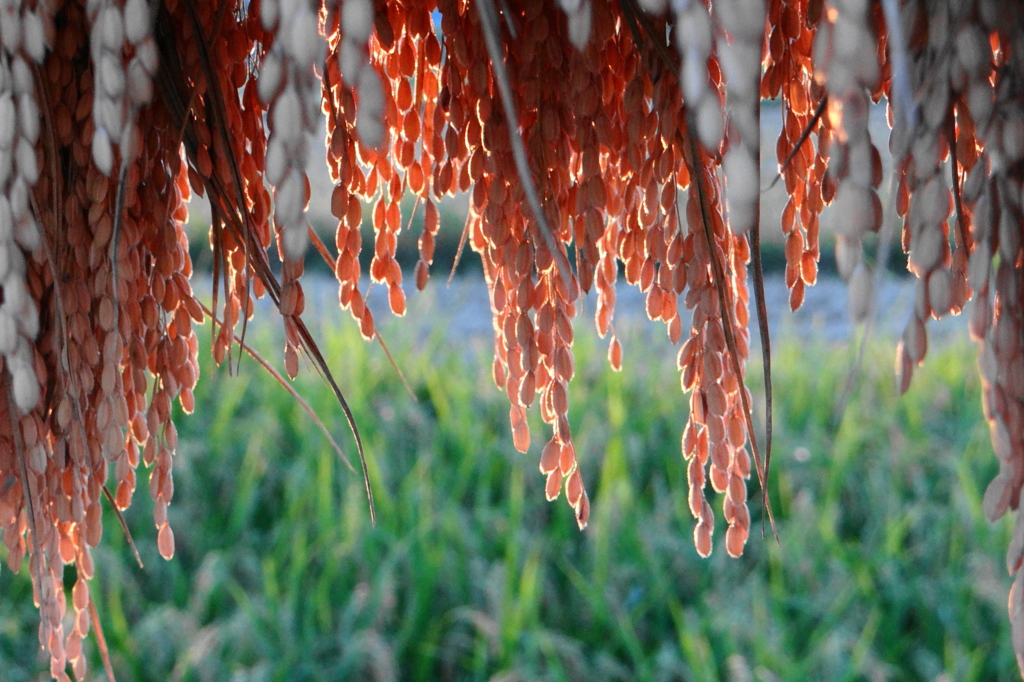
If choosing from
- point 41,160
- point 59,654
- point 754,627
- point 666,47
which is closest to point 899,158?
point 666,47

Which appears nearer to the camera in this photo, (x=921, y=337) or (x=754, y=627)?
(x=921, y=337)

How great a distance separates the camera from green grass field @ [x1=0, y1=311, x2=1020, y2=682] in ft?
5.31

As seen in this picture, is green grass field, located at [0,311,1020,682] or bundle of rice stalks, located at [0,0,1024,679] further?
green grass field, located at [0,311,1020,682]

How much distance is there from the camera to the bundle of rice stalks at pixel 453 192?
37cm

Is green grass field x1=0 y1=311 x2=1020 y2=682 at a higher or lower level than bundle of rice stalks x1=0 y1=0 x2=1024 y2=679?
lower

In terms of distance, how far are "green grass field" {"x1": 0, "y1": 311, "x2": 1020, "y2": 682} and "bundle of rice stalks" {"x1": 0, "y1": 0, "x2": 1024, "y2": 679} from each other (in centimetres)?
109

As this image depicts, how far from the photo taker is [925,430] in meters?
2.21

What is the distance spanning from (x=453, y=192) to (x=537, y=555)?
4.40 feet

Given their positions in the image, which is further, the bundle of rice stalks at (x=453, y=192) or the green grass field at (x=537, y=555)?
the green grass field at (x=537, y=555)

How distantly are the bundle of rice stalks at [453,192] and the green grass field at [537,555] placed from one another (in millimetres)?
1092

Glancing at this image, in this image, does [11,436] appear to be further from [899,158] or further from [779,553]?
[779,553]

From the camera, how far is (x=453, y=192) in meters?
0.57

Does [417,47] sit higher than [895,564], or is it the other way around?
[417,47]

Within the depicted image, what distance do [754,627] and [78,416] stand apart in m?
1.40
